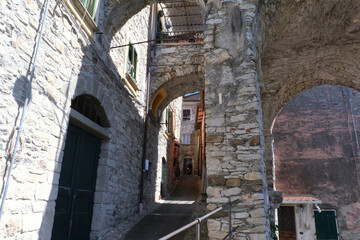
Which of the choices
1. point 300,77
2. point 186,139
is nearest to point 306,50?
point 300,77

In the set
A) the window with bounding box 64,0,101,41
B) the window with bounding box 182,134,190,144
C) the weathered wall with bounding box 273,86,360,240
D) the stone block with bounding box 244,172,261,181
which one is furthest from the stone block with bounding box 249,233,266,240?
the window with bounding box 182,134,190,144

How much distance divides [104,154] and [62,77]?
2.02 m

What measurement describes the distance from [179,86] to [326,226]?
8.10m

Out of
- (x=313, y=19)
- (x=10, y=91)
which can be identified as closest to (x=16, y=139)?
(x=10, y=91)

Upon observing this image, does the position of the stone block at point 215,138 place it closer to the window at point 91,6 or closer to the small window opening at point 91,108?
the small window opening at point 91,108

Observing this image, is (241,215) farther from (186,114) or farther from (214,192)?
(186,114)

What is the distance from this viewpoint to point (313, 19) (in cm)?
574

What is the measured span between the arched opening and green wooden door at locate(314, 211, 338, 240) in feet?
31.0

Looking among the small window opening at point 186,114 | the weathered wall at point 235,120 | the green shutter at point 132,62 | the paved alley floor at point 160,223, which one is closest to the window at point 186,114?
the small window opening at point 186,114

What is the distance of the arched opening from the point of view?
4.24 m

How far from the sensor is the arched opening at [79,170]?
4238mm

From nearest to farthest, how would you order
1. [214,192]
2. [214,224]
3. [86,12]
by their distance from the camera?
[214,224], [214,192], [86,12]

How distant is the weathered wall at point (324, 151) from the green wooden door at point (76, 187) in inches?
341

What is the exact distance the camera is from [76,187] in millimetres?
4605
